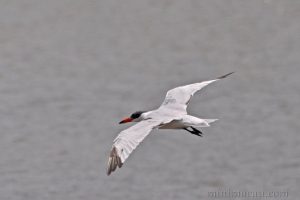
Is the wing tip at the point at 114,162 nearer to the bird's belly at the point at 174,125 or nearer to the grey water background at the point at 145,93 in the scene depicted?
the bird's belly at the point at 174,125

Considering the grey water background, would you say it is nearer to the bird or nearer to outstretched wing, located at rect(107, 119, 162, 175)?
the bird

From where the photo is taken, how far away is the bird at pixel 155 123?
841 cm

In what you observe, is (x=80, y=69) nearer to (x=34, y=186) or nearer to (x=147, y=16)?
(x=147, y=16)

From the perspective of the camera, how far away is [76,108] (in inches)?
564

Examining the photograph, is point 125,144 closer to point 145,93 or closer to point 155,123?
point 155,123

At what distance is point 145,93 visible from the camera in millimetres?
14367

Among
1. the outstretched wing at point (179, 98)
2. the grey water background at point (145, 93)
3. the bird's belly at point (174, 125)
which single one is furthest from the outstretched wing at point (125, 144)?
the grey water background at point (145, 93)

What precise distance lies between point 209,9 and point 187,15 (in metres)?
0.49

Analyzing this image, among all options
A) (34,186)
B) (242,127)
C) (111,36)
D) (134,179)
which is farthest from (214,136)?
(111,36)

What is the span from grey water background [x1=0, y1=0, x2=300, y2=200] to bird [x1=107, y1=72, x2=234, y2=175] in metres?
2.24

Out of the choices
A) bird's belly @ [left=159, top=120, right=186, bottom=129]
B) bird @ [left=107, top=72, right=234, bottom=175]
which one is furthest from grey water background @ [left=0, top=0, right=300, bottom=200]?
bird's belly @ [left=159, top=120, right=186, bottom=129]

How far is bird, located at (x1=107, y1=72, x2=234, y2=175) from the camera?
27.6 feet

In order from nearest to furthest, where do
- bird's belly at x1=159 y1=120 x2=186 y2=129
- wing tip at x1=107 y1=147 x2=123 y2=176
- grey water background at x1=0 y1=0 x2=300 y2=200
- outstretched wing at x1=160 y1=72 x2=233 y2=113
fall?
wing tip at x1=107 y1=147 x2=123 y2=176 < bird's belly at x1=159 y1=120 x2=186 y2=129 < outstretched wing at x1=160 y1=72 x2=233 y2=113 < grey water background at x1=0 y1=0 x2=300 y2=200

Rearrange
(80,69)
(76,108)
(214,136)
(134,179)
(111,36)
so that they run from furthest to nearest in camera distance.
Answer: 1. (111,36)
2. (80,69)
3. (76,108)
4. (214,136)
5. (134,179)
